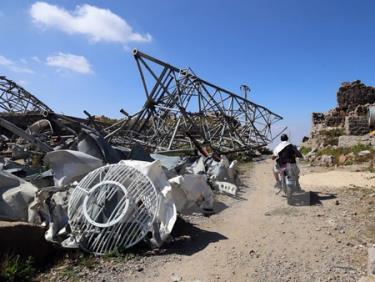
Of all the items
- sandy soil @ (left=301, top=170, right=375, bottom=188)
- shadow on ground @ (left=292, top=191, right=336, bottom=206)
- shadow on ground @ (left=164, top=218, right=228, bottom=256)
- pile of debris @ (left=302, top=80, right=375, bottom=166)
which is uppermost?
pile of debris @ (left=302, top=80, right=375, bottom=166)

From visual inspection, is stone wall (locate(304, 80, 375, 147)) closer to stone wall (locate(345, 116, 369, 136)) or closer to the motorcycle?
stone wall (locate(345, 116, 369, 136))

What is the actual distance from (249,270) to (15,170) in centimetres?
514

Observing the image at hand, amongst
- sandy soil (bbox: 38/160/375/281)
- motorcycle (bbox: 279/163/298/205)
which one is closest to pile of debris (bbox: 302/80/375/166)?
motorcycle (bbox: 279/163/298/205)

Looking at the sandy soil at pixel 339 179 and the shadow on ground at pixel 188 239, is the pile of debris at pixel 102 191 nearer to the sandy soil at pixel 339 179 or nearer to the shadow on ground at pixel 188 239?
the shadow on ground at pixel 188 239

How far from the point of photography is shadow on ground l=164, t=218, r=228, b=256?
4.52 m

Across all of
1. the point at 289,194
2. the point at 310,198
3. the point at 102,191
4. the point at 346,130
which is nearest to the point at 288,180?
the point at 289,194

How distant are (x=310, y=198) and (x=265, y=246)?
3.03m

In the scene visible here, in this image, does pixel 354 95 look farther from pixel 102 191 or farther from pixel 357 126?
pixel 102 191

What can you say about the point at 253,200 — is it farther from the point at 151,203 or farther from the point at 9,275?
the point at 9,275

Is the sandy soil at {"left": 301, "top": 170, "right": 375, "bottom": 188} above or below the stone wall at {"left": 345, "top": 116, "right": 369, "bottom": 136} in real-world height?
below

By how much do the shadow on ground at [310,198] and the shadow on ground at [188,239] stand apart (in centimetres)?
246

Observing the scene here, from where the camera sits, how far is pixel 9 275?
3504 millimetres

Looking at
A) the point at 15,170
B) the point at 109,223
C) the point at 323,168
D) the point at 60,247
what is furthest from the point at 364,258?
the point at 323,168

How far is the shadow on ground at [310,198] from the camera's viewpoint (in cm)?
680
